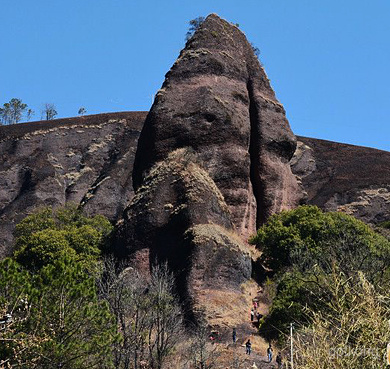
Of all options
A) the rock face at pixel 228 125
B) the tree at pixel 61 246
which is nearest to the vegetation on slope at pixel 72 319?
the tree at pixel 61 246

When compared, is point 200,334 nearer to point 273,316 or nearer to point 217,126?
point 273,316

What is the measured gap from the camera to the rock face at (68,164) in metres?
81.5

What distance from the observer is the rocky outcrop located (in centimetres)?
8131

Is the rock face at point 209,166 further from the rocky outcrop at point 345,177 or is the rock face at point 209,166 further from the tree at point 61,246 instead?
the rocky outcrop at point 345,177

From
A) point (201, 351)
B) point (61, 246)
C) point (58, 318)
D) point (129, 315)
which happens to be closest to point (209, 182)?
point (61, 246)

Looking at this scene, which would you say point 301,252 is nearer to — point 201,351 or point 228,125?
point 228,125

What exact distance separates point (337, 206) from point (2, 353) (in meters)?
59.4

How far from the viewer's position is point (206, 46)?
194ft

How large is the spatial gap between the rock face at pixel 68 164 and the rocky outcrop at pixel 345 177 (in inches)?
737

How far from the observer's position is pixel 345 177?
90.1 meters

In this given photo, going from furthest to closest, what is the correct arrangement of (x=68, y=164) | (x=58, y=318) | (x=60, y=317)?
1. (x=68, y=164)
2. (x=58, y=318)
3. (x=60, y=317)

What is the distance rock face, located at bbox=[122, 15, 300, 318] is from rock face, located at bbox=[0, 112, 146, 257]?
23.5m

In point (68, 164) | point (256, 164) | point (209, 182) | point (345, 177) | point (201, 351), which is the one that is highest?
point (68, 164)

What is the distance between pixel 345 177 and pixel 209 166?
39.8 metres
